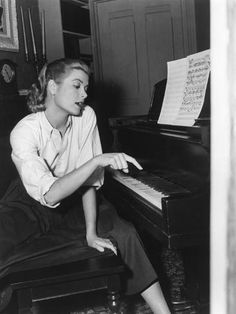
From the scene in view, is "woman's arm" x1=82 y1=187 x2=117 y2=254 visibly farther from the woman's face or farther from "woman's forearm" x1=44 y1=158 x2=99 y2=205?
the woman's face

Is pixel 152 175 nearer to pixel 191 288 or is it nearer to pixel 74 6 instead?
pixel 191 288

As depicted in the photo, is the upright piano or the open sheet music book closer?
the upright piano

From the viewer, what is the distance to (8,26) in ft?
10.5

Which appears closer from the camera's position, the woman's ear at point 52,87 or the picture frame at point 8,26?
the woman's ear at point 52,87

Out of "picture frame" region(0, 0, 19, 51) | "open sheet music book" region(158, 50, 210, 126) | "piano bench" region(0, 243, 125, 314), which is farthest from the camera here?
"picture frame" region(0, 0, 19, 51)

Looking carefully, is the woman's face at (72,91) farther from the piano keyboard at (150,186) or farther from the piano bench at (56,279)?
the piano bench at (56,279)

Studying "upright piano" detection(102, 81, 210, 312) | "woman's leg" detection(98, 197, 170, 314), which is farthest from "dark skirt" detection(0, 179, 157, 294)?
"upright piano" detection(102, 81, 210, 312)

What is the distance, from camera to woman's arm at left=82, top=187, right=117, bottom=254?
5.29ft

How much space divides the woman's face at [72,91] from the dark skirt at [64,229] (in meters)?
0.43

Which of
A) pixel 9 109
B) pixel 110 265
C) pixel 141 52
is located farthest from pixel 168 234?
pixel 141 52

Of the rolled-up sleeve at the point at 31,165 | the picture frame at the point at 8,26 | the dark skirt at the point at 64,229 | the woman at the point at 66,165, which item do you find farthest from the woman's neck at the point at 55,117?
the picture frame at the point at 8,26

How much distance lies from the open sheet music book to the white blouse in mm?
406

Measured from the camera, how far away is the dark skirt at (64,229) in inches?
64.9

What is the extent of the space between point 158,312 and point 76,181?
2.03ft
